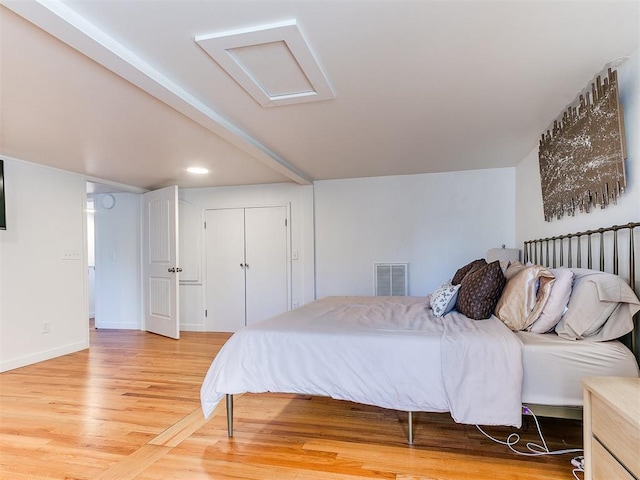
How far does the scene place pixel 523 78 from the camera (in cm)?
214

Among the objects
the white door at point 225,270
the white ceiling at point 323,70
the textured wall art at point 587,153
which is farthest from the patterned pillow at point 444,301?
the white door at point 225,270

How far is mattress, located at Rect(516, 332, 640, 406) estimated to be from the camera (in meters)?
1.73

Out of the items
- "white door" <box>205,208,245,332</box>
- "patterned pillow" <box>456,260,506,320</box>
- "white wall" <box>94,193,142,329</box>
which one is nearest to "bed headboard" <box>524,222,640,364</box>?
"patterned pillow" <box>456,260,506,320</box>

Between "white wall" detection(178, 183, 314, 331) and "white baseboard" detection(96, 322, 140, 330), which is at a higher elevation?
"white wall" detection(178, 183, 314, 331)

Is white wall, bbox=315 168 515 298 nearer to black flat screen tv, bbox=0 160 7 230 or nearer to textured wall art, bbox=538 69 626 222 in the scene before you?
textured wall art, bbox=538 69 626 222

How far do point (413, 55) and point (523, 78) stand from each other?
2.47 ft

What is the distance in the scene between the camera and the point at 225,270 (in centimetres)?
537

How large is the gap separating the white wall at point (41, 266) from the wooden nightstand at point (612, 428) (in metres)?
4.64

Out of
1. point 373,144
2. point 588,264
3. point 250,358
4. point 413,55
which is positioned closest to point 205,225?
point 373,144

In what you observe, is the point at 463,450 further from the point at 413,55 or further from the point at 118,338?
the point at 118,338

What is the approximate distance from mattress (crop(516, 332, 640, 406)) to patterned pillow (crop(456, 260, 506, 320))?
1.54ft

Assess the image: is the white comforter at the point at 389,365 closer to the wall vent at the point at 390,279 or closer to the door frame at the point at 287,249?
the wall vent at the point at 390,279

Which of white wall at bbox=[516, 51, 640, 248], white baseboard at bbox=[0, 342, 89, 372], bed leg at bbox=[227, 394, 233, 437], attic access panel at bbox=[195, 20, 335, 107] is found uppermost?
attic access panel at bbox=[195, 20, 335, 107]

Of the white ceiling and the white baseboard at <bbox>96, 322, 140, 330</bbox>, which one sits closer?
the white ceiling
